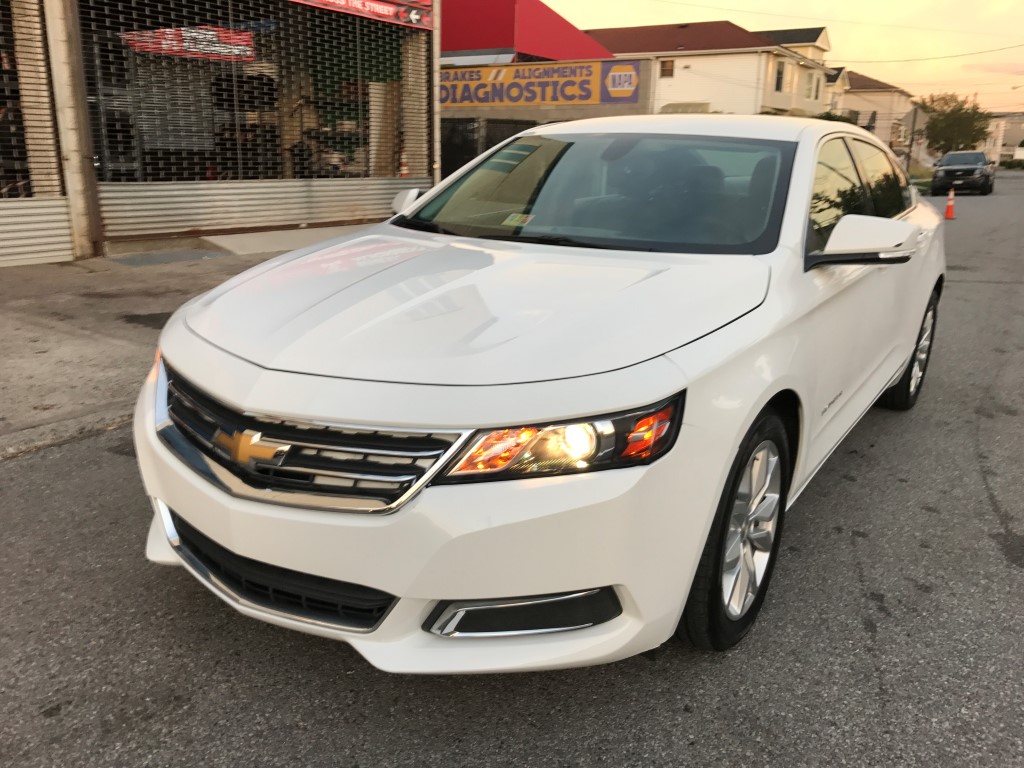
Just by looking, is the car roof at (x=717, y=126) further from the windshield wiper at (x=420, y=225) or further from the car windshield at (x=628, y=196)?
the windshield wiper at (x=420, y=225)

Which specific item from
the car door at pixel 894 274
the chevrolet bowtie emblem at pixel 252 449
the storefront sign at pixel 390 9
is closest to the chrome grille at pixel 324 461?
the chevrolet bowtie emblem at pixel 252 449

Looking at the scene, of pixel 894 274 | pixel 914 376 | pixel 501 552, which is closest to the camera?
A: pixel 501 552

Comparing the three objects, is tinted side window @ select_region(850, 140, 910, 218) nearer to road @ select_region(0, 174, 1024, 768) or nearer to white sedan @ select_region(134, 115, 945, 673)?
white sedan @ select_region(134, 115, 945, 673)

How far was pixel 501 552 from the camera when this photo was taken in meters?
2.04

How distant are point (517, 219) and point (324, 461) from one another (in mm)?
1751

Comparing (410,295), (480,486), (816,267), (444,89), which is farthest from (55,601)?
(444,89)

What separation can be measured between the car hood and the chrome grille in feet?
0.51

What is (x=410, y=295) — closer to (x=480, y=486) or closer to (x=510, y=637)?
(x=480, y=486)

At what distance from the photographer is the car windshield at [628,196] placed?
3.20 meters

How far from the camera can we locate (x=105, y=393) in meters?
5.11

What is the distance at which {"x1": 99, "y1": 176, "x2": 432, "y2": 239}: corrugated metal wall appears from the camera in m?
10.1

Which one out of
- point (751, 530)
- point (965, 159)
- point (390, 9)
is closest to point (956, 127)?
point (965, 159)

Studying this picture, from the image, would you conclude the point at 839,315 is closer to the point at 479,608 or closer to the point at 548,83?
the point at 479,608

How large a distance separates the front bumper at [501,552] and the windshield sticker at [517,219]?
159cm
